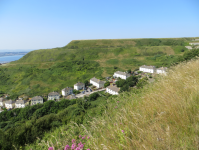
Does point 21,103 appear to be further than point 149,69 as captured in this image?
No

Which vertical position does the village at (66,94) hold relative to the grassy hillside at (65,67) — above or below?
below

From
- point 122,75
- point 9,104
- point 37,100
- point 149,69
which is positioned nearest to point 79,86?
point 37,100

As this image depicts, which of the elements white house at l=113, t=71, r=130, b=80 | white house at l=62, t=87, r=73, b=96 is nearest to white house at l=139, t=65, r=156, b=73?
white house at l=113, t=71, r=130, b=80

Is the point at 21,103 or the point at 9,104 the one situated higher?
the point at 21,103

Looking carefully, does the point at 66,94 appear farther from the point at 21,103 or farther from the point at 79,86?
the point at 21,103

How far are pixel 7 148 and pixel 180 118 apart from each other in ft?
28.8

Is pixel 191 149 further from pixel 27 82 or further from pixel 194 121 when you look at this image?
pixel 27 82

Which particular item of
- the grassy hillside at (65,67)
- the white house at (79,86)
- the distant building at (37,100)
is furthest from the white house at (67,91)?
the distant building at (37,100)

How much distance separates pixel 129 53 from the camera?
79.2 m

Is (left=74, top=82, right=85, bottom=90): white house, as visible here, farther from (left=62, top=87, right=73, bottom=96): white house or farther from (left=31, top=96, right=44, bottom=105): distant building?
(left=31, top=96, right=44, bottom=105): distant building

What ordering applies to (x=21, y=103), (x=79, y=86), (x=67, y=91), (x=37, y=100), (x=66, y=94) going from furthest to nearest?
(x=79, y=86)
(x=67, y=91)
(x=66, y=94)
(x=37, y=100)
(x=21, y=103)

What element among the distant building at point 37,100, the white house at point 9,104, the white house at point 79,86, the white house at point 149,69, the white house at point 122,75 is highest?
the white house at point 149,69

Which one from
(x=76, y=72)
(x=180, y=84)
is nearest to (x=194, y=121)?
(x=180, y=84)

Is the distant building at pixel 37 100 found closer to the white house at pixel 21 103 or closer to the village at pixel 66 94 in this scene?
the village at pixel 66 94
